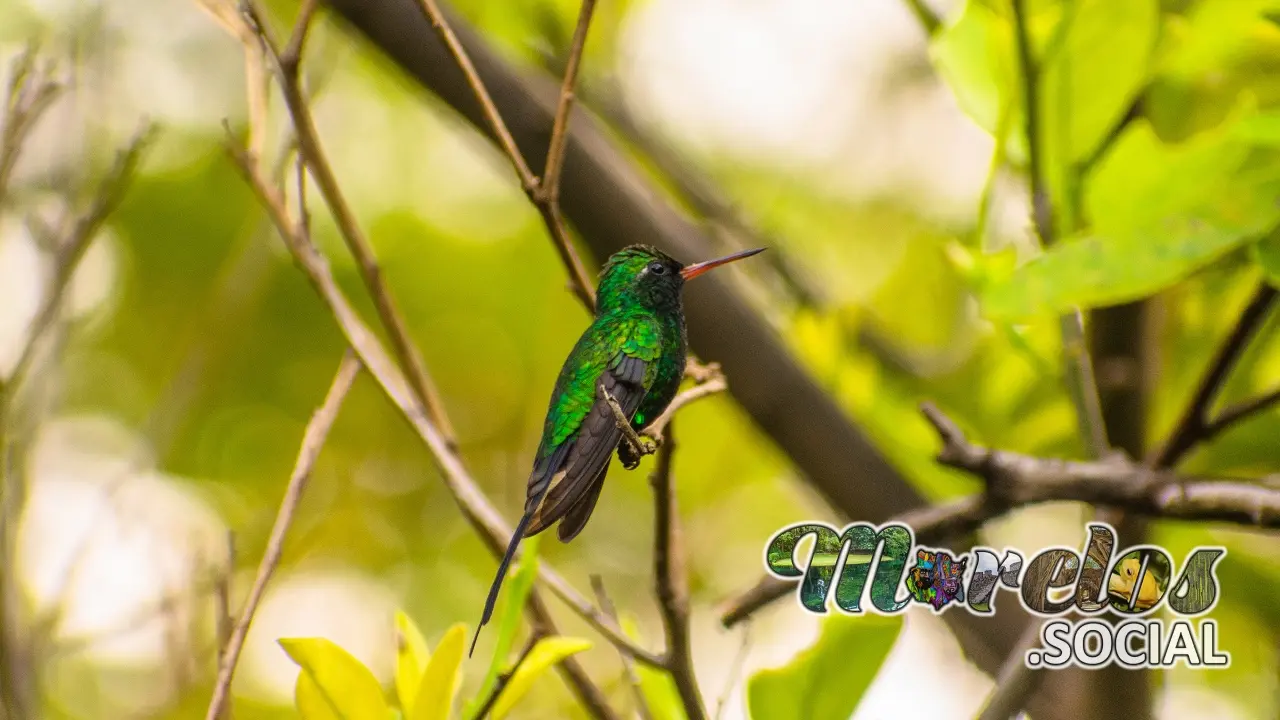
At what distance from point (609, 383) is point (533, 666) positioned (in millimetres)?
124

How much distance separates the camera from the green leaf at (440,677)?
435mm

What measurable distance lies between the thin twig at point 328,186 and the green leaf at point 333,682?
0.16 metres

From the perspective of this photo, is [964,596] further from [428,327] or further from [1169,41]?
[428,327]

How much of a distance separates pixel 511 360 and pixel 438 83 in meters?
0.31

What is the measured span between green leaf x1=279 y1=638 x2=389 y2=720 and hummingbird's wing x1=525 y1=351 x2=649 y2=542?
0.10m

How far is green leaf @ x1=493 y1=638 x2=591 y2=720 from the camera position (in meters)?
0.43

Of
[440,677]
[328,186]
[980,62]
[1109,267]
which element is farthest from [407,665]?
[980,62]

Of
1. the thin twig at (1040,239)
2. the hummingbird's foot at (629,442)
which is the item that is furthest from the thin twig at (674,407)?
the thin twig at (1040,239)

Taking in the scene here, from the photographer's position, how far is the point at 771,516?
94 centimetres

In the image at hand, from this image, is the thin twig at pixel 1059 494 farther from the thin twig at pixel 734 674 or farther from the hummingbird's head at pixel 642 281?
the hummingbird's head at pixel 642 281

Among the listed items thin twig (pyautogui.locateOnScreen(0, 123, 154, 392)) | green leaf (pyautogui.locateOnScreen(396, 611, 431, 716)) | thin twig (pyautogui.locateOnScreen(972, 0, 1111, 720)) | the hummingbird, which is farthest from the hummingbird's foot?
thin twig (pyautogui.locateOnScreen(0, 123, 154, 392))

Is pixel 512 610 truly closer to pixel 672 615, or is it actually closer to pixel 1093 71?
pixel 672 615

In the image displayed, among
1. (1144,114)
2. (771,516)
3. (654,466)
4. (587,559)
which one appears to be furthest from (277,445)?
(1144,114)

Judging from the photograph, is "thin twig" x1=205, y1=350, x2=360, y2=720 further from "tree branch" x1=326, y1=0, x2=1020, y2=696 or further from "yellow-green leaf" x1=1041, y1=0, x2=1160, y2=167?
"yellow-green leaf" x1=1041, y1=0, x2=1160, y2=167
